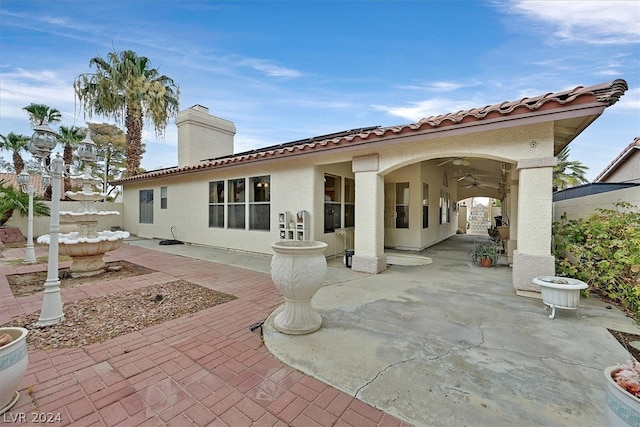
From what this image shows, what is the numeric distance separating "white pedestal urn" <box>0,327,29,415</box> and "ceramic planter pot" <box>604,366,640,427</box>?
146 inches

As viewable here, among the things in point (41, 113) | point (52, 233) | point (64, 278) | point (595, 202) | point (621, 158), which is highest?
point (41, 113)

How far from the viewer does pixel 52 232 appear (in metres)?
3.62

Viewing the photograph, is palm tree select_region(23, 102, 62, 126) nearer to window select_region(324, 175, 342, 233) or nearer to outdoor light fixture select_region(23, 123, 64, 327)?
outdoor light fixture select_region(23, 123, 64, 327)

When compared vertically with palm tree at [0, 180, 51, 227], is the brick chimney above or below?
above

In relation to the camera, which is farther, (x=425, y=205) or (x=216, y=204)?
(x=425, y=205)

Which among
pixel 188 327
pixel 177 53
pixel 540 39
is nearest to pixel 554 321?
pixel 188 327

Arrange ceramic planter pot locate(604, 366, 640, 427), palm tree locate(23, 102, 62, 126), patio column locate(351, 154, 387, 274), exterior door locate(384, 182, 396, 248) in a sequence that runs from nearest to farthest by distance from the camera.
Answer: ceramic planter pot locate(604, 366, 640, 427)
patio column locate(351, 154, 387, 274)
exterior door locate(384, 182, 396, 248)
palm tree locate(23, 102, 62, 126)

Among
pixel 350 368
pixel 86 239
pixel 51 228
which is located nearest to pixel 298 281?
pixel 350 368

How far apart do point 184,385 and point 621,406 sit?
2898 millimetres

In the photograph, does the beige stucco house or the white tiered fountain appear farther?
the white tiered fountain

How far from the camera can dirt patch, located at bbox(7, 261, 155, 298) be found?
4.98 metres

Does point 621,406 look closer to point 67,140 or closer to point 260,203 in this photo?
point 260,203

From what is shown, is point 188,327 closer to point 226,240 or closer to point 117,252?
point 226,240

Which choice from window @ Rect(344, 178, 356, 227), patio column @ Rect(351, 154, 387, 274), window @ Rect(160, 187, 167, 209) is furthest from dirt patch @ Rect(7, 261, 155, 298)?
window @ Rect(160, 187, 167, 209)
